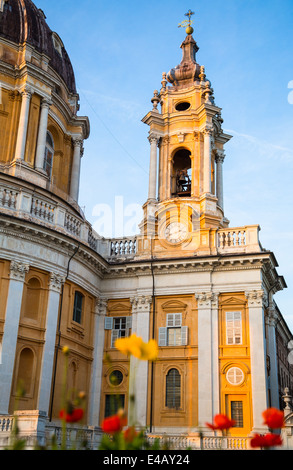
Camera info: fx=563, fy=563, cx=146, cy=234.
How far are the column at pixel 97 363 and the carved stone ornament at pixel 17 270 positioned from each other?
5298mm

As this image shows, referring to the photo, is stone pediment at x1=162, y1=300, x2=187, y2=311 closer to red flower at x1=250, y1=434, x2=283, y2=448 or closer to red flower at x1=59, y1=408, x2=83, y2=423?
red flower at x1=250, y1=434, x2=283, y2=448

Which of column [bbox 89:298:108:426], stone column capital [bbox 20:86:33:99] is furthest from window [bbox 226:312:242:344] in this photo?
stone column capital [bbox 20:86:33:99]

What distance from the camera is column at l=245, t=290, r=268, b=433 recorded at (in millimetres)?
21922

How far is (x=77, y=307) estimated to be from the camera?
24391 millimetres

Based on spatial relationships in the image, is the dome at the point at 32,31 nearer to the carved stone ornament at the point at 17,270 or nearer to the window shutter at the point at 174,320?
the carved stone ornament at the point at 17,270

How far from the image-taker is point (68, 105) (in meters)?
30.7

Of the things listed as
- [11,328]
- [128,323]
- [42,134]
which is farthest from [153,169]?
[11,328]

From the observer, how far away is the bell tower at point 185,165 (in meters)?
26.3

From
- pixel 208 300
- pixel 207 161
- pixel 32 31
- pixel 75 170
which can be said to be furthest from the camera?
pixel 75 170

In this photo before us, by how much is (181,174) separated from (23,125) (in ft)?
28.2

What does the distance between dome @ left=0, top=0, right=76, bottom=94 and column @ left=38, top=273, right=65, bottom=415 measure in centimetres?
1309

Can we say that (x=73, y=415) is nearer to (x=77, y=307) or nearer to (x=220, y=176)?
(x=77, y=307)
